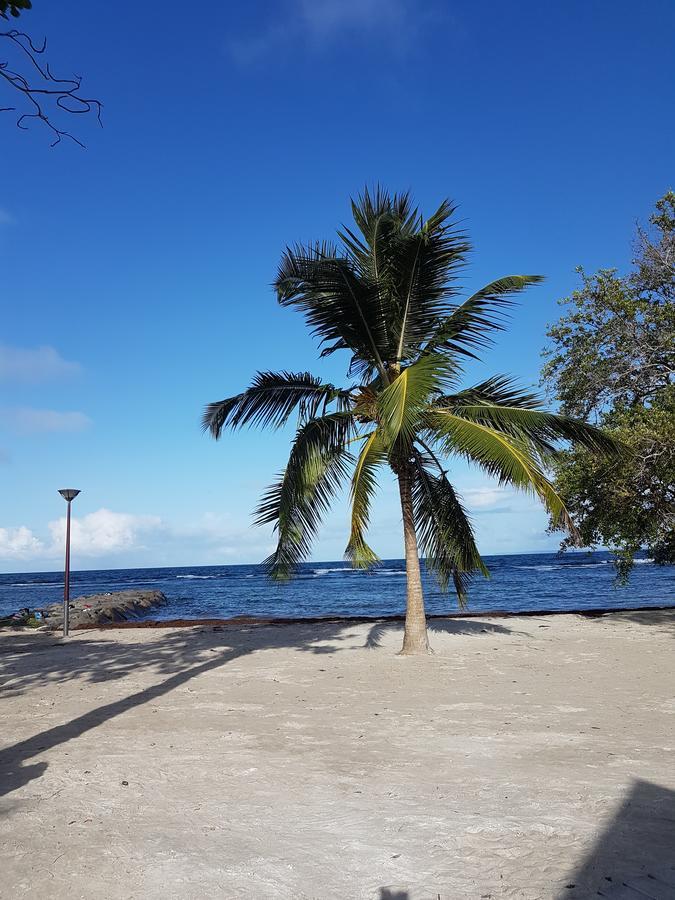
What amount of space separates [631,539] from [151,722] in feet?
34.7

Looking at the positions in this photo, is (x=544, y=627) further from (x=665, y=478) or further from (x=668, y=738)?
(x=668, y=738)

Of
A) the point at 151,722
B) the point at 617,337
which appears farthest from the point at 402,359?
the point at 151,722

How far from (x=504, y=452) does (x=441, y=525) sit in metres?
3.26

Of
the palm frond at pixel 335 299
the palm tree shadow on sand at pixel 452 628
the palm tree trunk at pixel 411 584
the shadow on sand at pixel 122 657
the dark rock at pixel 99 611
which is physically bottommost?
the dark rock at pixel 99 611

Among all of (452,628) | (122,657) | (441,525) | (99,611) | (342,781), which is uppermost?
(441,525)

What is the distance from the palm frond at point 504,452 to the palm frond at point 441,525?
6.15 ft

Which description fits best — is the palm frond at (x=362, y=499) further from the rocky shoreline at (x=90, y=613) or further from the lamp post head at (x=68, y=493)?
the rocky shoreline at (x=90, y=613)

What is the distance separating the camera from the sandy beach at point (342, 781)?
3.44 m

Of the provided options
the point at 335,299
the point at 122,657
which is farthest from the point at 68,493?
the point at 335,299

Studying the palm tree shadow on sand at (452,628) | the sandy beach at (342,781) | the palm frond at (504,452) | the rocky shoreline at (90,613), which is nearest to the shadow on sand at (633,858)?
the sandy beach at (342,781)

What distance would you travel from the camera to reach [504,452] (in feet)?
29.3

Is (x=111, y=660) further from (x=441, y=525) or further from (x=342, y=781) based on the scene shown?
(x=342, y=781)

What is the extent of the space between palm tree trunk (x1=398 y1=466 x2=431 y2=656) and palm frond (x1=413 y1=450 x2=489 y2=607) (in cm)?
52

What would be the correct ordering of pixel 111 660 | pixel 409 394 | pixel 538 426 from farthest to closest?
pixel 111 660 → pixel 538 426 → pixel 409 394
